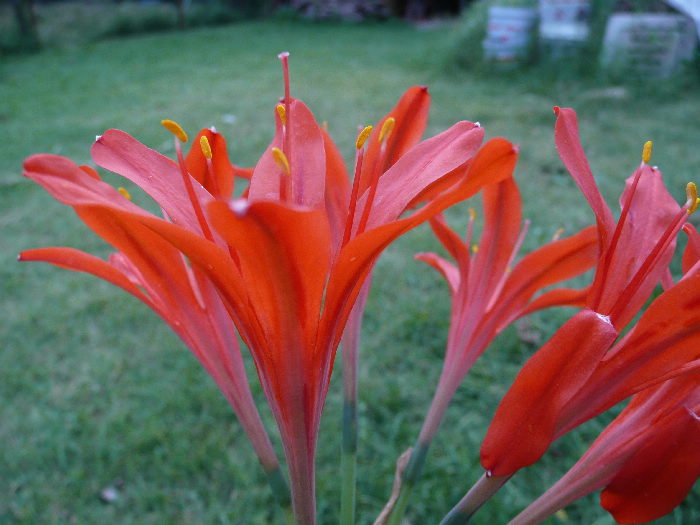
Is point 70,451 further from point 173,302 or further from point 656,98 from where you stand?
point 656,98

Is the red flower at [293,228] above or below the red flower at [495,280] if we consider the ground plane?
above

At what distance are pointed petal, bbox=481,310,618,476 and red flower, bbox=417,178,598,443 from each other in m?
0.24

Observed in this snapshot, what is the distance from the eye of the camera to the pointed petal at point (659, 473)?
1.72 ft

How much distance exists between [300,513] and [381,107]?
541 cm

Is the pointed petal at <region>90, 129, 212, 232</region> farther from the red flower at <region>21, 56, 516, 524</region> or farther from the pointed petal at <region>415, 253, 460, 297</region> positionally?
the pointed petal at <region>415, 253, 460, 297</region>

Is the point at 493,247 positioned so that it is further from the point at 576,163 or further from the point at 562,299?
the point at 576,163

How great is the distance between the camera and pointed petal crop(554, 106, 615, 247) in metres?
0.55

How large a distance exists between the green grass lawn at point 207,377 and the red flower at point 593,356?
0.51 m

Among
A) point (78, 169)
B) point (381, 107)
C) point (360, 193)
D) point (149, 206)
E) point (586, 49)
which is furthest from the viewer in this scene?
point (586, 49)

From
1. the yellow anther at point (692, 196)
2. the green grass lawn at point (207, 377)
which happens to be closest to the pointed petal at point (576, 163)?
the yellow anther at point (692, 196)

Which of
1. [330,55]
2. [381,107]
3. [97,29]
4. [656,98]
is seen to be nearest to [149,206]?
[381,107]

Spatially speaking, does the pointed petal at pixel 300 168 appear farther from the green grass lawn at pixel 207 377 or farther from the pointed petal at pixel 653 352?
the green grass lawn at pixel 207 377

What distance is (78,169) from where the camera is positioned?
20.9 inches

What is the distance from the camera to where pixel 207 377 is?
2.18m
